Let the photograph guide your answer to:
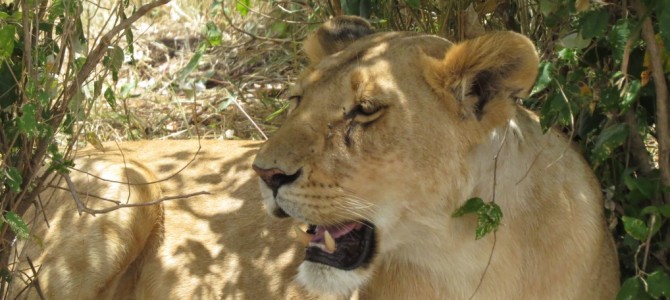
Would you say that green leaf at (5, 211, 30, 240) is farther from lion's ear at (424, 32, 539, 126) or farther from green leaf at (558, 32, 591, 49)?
green leaf at (558, 32, 591, 49)

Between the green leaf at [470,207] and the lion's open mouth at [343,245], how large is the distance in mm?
268

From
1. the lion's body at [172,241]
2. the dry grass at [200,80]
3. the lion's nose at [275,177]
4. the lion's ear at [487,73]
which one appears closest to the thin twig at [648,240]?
the lion's ear at [487,73]

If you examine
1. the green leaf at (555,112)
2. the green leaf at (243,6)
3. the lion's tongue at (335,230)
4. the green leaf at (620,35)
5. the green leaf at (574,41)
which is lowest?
the lion's tongue at (335,230)

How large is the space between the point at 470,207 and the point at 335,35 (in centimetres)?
87

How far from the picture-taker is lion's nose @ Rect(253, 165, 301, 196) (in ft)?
9.59

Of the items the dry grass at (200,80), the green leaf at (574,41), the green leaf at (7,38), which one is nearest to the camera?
the green leaf at (7,38)

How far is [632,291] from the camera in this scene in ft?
10.4

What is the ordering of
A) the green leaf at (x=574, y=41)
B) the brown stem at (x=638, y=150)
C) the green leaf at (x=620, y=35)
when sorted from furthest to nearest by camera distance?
the brown stem at (x=638, y=150)
the green leaf at (x=574, y=41)
the green leaf at (x=620, y=35)

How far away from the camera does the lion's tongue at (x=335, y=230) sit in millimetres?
3133

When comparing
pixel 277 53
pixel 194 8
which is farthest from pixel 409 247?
pixel 194 8

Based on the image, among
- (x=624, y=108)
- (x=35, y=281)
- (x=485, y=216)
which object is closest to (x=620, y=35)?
(x=624, y=108)

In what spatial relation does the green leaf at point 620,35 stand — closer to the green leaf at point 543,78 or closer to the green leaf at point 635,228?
the green leaf at point 543,78

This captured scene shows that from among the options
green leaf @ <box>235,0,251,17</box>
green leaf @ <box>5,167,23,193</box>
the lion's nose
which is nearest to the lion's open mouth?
the lion's nose

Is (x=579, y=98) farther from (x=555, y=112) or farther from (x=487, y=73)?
(x=487, y=73)
